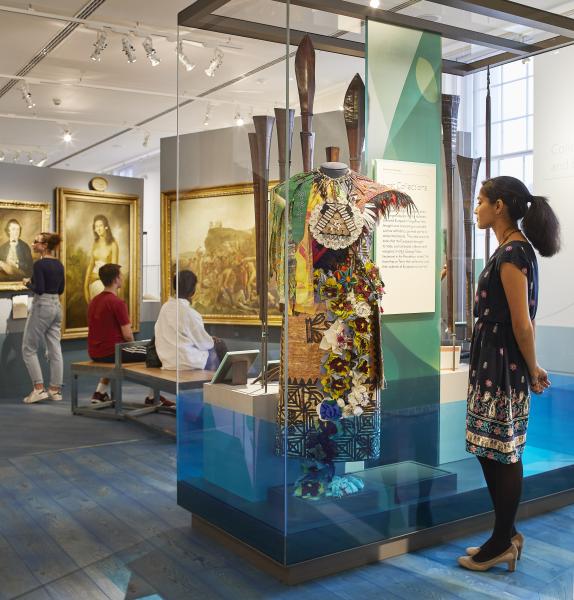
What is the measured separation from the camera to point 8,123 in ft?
40.4

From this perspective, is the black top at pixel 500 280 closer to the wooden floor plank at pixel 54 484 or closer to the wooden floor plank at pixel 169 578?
the wooden floor plank at pixel 169 578

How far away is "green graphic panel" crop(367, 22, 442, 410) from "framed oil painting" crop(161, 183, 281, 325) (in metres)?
0.68

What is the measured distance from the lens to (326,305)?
344 centimetres

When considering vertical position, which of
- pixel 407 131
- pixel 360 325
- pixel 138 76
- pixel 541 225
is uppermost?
pixel 138 76

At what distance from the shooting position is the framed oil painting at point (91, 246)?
10086 millimetres

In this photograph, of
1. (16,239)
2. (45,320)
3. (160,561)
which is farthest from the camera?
(16,239)

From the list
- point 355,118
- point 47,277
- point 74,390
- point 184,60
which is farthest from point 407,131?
point 47,277

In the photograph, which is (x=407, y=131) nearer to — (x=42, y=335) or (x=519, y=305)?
(x=519, y=305)

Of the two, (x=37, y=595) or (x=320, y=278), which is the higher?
(x=320, y=278)

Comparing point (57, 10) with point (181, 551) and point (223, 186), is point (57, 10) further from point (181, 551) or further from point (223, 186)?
point (181, 551)

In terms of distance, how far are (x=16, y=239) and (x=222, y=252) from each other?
6460mm

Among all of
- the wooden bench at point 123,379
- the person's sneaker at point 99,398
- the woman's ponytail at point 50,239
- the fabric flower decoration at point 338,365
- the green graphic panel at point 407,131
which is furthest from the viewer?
the woman's ponytail at point 50,239

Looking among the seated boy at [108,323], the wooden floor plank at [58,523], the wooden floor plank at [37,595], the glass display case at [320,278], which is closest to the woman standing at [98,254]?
the seated boy at [108,323]

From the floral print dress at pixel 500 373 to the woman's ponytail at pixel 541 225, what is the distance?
167mm
